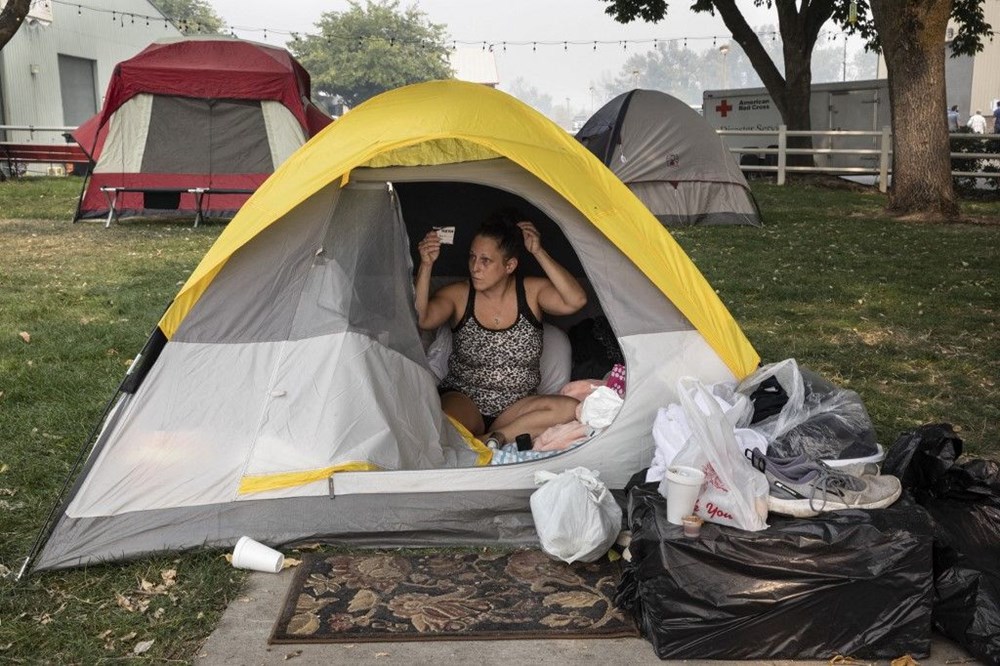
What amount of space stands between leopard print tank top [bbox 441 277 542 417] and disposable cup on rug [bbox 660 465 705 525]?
5.57 ft

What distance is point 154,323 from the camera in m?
6.92

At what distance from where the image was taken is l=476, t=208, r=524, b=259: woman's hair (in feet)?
14.5

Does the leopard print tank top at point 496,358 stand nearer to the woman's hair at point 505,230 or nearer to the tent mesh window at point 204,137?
the woman's hair at point 505,230

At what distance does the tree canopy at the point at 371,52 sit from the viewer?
67875mm

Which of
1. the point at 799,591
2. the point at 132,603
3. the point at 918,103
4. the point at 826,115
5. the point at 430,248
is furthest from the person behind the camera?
the point at 826,115

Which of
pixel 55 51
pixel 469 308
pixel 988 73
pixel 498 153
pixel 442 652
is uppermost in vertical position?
pixel 55 51

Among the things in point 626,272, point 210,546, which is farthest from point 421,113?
point 210,546

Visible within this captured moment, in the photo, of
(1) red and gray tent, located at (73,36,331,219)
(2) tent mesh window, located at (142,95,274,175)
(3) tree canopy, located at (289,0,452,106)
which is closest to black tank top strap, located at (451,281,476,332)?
(1) red and gray tent, located at (73,36,331,219)

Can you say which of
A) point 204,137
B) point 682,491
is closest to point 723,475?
point 682,491

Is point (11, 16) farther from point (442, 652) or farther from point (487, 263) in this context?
point (442, 652)

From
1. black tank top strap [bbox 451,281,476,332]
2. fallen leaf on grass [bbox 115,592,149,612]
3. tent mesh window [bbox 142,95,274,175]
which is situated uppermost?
tent mesh window [bbox 142,95,274,175]

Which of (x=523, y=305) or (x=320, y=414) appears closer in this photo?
(x=320, y=414)

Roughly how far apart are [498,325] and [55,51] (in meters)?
25.8

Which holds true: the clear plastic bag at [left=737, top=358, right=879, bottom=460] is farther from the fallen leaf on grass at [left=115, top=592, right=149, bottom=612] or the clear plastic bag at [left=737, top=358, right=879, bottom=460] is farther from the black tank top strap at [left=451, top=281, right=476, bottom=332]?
the fallen leaf on grass at [left=115, top=592, right=149, bottom=612]
